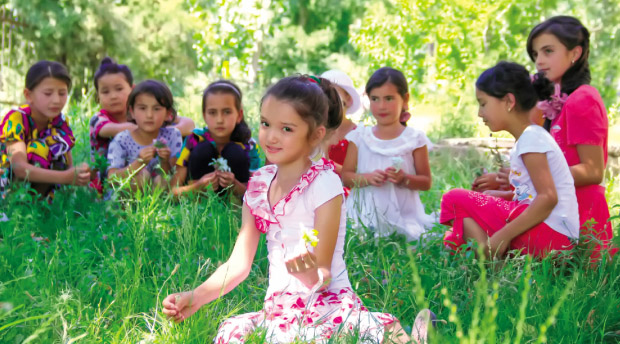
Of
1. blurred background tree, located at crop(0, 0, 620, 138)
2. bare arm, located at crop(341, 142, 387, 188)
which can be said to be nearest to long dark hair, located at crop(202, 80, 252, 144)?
bare arm, located at crop(341, 142, 387, 188)

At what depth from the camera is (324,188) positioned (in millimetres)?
2322

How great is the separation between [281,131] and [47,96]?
2.56 meters

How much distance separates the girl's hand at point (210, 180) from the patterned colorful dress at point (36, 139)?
3.56ft

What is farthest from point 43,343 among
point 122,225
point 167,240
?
point 122,225

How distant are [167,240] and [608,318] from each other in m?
2.10

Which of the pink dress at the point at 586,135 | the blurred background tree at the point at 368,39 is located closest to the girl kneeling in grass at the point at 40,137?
the pink dress at the point at 586,135

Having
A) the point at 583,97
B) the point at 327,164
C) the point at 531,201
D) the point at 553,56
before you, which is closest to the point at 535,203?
the point at 531,201

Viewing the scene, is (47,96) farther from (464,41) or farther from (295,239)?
(464,41)

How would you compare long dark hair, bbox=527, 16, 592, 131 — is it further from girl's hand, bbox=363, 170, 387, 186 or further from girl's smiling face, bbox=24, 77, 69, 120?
girl's smiling face, bbox=24, 77, 69, 120

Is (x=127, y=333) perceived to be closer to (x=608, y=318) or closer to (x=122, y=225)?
(x=122, y=225)

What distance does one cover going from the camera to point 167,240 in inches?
130

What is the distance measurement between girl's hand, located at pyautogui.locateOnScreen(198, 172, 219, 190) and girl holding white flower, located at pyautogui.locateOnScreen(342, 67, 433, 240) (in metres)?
0.83

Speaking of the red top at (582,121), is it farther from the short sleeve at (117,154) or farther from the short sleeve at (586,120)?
the short sleeve at (117,154)

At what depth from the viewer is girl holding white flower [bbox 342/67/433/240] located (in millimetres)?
3986
